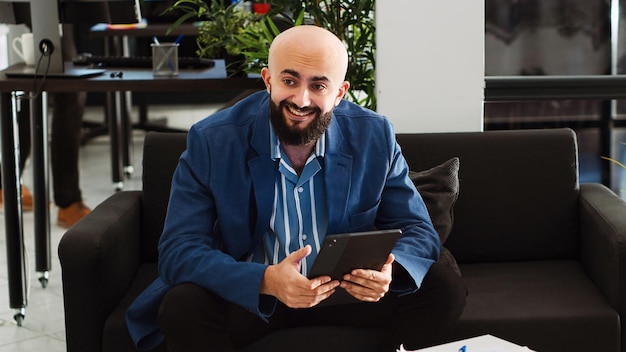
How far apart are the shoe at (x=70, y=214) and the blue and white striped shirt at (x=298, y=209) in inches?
103

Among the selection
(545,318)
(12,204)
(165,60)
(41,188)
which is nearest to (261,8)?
(165,60)

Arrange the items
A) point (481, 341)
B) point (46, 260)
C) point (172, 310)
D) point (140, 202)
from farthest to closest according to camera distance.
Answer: point (46, 260) < point (140, 202) < point (172, 310) < point (481, 341)

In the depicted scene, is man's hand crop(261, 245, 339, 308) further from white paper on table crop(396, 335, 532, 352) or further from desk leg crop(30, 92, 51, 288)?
desk leg crop(30, 92, 51, 288)

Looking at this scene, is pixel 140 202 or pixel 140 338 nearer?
pixel 140 338

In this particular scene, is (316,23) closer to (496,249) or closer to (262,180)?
(496,249)

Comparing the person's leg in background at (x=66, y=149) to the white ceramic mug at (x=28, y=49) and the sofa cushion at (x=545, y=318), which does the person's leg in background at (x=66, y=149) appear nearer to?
the white ceramic mug at (x=28, y=49)

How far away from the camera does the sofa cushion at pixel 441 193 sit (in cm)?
290

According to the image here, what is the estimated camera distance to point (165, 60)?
4047 millimetres

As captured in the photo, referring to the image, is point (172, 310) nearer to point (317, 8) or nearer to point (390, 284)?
point (390, 284)

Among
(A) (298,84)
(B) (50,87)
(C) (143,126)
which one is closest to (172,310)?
(A) (298,84)

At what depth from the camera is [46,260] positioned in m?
4.14

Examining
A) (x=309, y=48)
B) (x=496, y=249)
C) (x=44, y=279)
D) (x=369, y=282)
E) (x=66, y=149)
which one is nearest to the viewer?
(x=369, y=282)

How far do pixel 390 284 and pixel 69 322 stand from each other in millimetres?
837

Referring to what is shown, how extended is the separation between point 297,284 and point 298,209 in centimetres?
34
